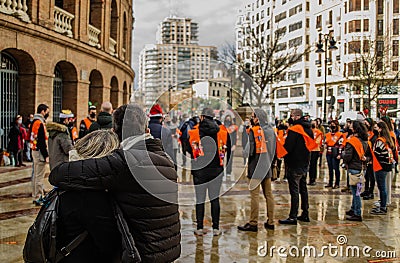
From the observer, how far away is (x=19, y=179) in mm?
12500

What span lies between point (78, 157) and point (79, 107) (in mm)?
16641

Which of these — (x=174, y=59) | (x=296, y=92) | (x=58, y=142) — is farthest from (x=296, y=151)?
(x=296, y=92)

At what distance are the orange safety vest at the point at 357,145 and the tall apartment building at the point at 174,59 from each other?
5.03 m

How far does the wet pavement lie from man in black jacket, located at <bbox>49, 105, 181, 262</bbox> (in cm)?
326

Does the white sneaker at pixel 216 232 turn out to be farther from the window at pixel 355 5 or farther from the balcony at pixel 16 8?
the window at pixel 355 5

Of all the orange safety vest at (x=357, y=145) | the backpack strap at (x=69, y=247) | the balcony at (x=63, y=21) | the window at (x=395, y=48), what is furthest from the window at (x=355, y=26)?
the backpack strap at (x=69, y=247)

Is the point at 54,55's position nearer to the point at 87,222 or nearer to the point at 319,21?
→ the point at 87,222

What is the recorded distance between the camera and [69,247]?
9.09 feet

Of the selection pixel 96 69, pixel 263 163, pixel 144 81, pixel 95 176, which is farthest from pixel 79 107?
pixel 95 176

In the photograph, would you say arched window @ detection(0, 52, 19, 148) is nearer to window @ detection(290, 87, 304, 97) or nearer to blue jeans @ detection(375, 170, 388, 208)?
blue jeans @ detection(375, 170, 388, 208)

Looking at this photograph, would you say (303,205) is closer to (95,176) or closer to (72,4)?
(95,176)

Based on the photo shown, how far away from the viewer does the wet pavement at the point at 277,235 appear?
20.6 ft

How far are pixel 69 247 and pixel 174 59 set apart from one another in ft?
7.13

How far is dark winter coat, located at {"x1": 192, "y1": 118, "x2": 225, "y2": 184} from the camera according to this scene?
6.84 metres
